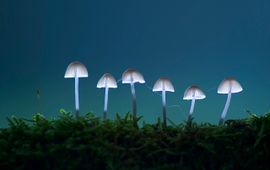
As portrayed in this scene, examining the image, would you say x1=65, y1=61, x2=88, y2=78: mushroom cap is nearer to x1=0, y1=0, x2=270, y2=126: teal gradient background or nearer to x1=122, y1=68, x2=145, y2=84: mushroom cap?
x1=122, y1=68, x2=145, y2=84: mushroom cap

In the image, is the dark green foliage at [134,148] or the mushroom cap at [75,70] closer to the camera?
the dark green foliage at [134,148]

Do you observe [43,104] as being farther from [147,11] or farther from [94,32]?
[147,11]

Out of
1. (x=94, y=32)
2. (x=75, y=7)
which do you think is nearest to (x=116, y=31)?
(x=94, y=32)

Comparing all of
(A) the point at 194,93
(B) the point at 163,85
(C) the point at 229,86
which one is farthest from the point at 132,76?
(C) the point at 229,86

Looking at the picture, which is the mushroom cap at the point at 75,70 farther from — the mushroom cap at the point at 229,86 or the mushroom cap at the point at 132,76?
the mushroom cap at the point at 229,86

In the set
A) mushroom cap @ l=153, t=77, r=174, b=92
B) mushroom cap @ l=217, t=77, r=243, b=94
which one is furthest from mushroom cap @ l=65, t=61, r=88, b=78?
mushroom cap @ l=217, t=77, r=243, b=94

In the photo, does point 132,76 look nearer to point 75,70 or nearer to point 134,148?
point 75,70

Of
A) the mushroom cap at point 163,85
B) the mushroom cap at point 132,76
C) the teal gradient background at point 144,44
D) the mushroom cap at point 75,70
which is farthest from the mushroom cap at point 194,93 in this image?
the teal gradient background at point 144,44
